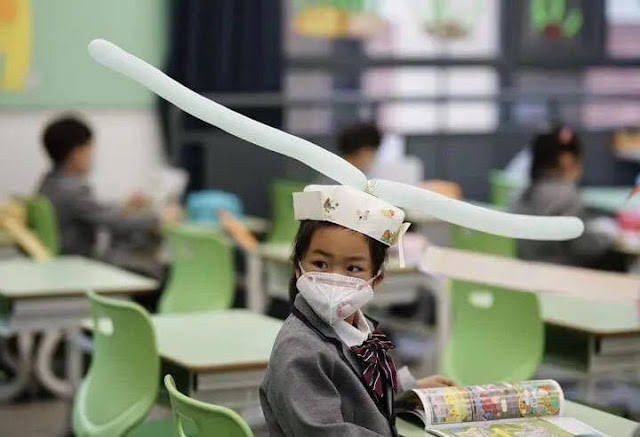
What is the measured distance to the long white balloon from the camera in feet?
8.59

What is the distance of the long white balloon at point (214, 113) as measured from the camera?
2619 millimetres

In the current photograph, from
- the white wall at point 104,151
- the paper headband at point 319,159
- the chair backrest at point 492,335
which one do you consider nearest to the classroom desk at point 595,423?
the paper headband at point 319,159

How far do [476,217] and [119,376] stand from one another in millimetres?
1384

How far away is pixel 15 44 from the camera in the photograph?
8195 mm

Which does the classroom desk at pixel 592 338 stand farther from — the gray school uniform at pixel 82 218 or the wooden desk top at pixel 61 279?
the gray school uniform at pixel 82 218

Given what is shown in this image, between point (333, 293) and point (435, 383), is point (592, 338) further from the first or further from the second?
point (333, 293)

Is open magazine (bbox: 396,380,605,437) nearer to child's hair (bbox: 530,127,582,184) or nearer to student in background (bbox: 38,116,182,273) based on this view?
child's hair (bbox: 530,127,582,184)

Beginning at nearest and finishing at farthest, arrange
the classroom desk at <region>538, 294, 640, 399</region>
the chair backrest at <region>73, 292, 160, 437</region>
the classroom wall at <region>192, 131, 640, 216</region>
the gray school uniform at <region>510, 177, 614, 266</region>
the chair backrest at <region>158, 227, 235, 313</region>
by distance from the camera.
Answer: the chair backrest at <region>73, 292, 160, 437</region>
the classroom desk at <region>538, 294, 640, 399</region>
the chair backrest at <region>158, 227, 235, 313</region>
the gray school uniform at <region>510, 177, 614, 266</region>
the classroom wall at <region>192, 131, 640, 216</region>

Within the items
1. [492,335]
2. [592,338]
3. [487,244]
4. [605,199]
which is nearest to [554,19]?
[605,199]

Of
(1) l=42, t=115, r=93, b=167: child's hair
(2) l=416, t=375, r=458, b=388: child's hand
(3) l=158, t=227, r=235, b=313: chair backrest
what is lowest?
(3) l=158, t=227, r=235, b=313: chair backrest

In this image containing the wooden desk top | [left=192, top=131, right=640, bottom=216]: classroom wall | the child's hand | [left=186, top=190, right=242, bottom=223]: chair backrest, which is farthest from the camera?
[left=192, top=131, right=640, bottom=216]: classroom wall

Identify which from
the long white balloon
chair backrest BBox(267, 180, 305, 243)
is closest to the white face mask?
the long white balloon

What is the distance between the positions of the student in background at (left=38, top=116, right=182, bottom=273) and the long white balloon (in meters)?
3.62

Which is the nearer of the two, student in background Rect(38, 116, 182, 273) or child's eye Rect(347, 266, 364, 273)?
child's eye Rect(347, 266, 364, 273)
